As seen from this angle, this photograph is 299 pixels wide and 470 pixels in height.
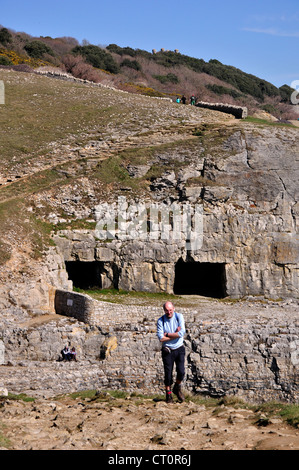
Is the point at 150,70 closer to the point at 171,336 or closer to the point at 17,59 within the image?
the point at 17,59

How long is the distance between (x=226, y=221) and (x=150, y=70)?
6061 centimetres

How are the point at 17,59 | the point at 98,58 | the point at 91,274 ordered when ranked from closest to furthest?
the point at 91,274, the point at 17,59, the point at 98,58

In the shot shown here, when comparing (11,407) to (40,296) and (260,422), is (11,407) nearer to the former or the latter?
(260,422)

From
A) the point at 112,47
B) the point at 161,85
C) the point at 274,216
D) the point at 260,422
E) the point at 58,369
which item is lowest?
the point at 58,369

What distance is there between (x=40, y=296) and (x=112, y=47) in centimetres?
7548

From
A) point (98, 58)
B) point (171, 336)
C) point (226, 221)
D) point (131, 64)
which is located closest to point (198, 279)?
point (226, 221)

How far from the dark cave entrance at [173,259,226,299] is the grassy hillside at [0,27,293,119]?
94.1 feet

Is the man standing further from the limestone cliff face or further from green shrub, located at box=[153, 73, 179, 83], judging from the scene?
green shrub, located at box=[153, 73, 179, 83]

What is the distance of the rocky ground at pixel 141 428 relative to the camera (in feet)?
27.2

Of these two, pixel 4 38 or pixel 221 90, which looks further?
pixel 221 90

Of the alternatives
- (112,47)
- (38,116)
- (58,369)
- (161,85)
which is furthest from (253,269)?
(112,47)

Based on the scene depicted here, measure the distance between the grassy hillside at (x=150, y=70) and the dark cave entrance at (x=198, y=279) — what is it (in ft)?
94.1

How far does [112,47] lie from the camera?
90.5 metres

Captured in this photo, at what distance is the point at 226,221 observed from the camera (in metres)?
27.6
